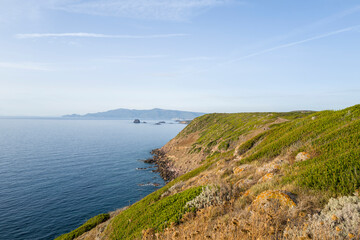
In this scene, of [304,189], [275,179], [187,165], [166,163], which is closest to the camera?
[304,189]

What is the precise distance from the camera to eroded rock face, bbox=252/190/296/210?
654 centimetres

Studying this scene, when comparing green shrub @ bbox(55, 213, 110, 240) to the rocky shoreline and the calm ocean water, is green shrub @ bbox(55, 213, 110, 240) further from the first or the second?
the rocky shoreline

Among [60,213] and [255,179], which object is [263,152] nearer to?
[255,179]

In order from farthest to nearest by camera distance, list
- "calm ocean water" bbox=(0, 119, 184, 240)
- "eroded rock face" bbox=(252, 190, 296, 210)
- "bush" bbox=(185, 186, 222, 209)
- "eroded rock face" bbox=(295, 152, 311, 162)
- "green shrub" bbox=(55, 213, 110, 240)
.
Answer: "calm ocean water" bbox=(0, 119, 184, 240), "green shrub" bbox=(55, 213, 110, 240), "eroded rock face" bbox=(295, 152, 311, 162), "bush" bbox=(185, 186, 222, 209), "eroded rock face" bbox=(252, 190, 296, 210)

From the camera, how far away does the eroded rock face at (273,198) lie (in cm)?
654

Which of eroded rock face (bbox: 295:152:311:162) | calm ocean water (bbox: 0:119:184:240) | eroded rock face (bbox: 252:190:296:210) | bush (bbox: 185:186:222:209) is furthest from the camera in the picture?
calm ocean water (bbox: 0:119:184:240)

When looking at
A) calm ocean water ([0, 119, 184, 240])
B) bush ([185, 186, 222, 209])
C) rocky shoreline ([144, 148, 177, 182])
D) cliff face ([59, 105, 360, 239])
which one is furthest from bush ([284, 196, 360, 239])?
rocky shoreline ([144, 148, 177, 182])

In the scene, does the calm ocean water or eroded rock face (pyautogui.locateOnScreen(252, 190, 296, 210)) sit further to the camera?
the calm ocean water

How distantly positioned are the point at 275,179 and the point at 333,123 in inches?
441

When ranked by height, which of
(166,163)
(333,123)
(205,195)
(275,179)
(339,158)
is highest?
(333,123)

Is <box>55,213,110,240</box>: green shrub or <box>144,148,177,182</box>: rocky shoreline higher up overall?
<box>55,213,110,240</box>: green shrub

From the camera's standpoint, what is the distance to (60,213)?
31.8 m

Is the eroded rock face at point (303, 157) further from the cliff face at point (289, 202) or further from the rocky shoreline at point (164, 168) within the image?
the rocky shoreline at point (164, 168)

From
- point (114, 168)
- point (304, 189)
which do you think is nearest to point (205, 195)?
point (304, 189)
